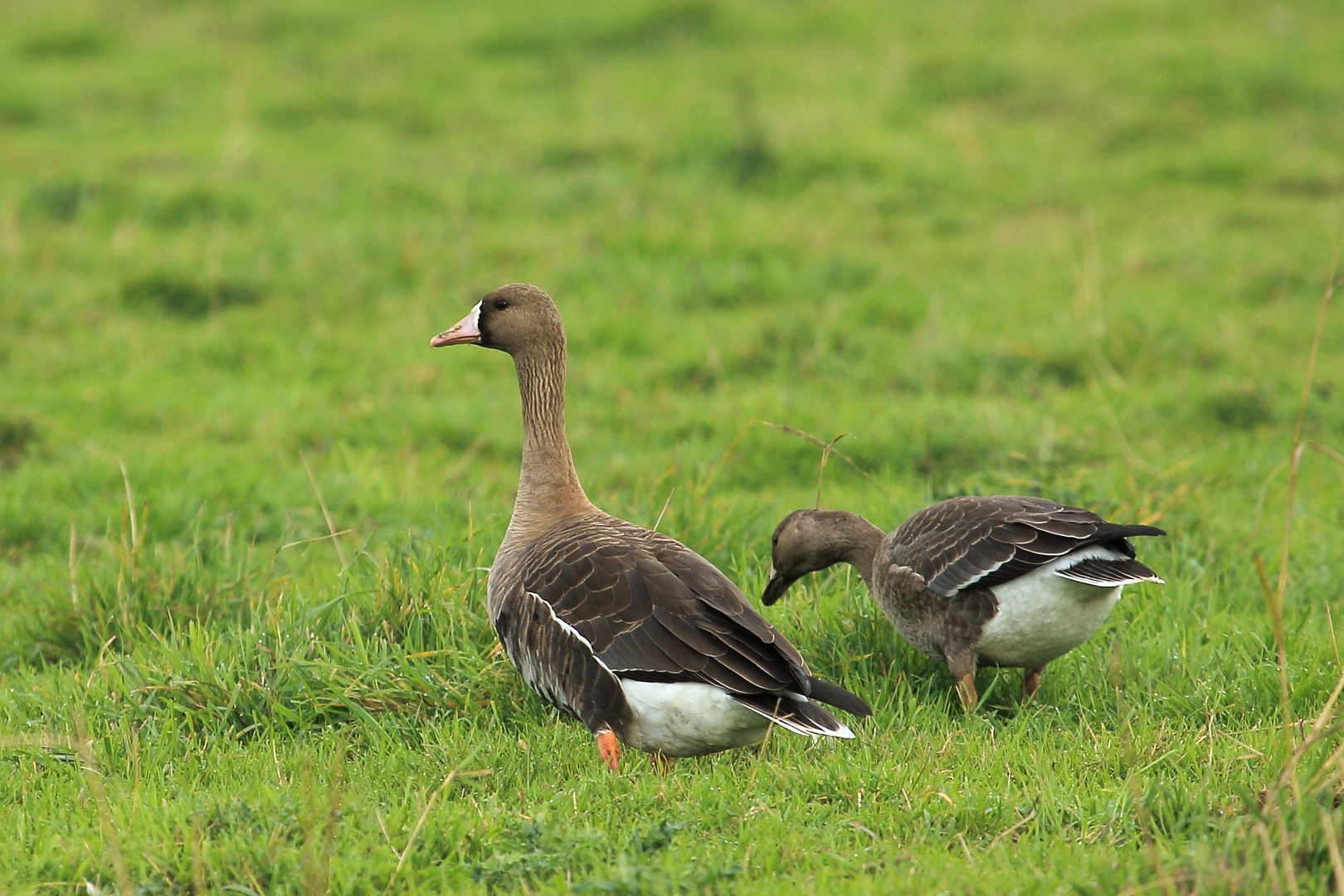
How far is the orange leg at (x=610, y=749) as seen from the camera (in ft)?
14.1

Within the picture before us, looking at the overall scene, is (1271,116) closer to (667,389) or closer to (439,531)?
(667,389)

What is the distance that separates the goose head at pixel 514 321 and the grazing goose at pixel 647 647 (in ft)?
3.28

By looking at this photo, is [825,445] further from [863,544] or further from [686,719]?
[686,719]

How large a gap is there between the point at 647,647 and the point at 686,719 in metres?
0.26

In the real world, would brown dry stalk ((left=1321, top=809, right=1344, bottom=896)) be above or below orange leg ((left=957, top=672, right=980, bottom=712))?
above

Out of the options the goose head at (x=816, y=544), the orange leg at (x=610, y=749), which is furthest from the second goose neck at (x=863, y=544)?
the orange leg at (x=610, y=749)

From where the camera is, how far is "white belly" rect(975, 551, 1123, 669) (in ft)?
15.5

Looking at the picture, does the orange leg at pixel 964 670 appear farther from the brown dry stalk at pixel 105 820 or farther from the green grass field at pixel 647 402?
the brown dry stalk at pixel 105 820

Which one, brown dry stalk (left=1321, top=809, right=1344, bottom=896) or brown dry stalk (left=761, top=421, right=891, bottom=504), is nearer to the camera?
brown dry stalk (left=1321, top=809, right=1344, bottom=896)

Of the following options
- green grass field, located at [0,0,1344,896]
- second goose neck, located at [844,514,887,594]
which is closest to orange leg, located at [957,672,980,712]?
green grass field, located at [0,0,1344,896]

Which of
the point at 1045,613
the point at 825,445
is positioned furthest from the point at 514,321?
the point at 1045,613

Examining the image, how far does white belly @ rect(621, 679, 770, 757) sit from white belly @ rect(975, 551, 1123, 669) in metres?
1.00

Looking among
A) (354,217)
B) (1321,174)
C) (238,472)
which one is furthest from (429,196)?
(1321,174)

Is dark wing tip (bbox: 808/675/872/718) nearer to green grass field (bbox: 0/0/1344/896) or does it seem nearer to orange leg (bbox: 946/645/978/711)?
green grass field (bbox: 0/0/1344/896)
